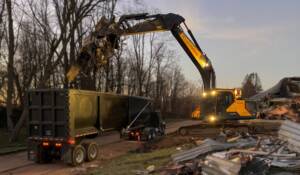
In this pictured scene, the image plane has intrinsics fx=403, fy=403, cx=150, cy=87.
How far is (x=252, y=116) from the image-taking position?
69.5 feet

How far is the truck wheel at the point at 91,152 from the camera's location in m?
16.4

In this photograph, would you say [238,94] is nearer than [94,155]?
No

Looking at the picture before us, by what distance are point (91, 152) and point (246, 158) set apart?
30.2 feet

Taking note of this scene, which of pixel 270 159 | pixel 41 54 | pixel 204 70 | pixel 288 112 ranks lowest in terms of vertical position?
pixel 270 159

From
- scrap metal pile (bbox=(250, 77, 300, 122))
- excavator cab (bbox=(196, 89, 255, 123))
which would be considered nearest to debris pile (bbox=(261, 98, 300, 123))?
scrap metal pile (bbox=(250, 77, 300, 122))

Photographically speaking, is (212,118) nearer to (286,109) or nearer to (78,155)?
(286,109)

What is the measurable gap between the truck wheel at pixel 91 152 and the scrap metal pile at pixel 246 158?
5.89 m

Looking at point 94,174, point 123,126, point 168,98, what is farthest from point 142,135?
point 168,98

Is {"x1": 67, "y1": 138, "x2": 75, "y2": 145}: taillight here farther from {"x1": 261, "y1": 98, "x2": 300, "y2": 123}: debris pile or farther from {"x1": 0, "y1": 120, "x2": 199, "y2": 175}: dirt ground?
{"x1": 261, "y1": 98, "x2": 300, "y2": 123}: debris pile

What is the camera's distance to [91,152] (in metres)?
16.6

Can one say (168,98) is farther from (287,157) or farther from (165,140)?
(287,157)

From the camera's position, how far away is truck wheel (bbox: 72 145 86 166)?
15406 millimetres

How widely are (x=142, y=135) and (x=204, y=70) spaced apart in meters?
→ 5.50

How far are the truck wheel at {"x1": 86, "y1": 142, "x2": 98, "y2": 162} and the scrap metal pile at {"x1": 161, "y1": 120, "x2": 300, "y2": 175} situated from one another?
5.89m
